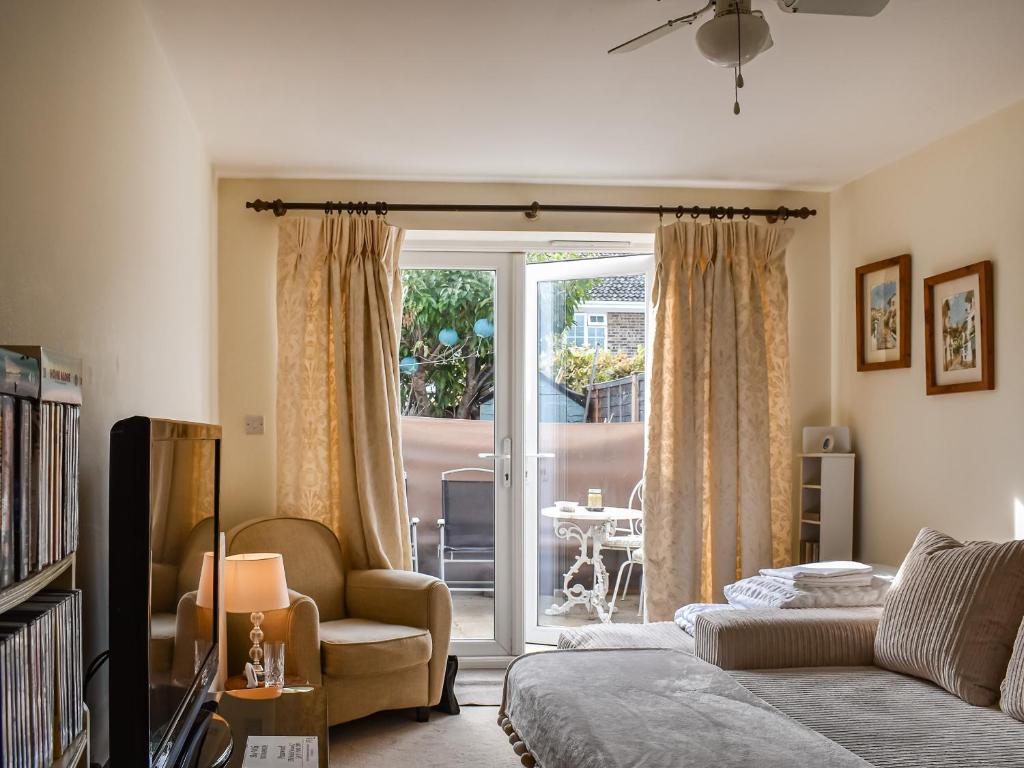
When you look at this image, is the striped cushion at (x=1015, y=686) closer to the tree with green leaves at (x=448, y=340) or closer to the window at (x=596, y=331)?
the window at (x=596, y=331)

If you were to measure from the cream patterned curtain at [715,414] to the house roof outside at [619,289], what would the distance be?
39 centimetres

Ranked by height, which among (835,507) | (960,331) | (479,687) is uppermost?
(960,331)

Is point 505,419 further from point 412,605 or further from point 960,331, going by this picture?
point 960,331

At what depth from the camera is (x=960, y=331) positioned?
3.69 m

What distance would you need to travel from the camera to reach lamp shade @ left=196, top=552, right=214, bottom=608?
217 cm

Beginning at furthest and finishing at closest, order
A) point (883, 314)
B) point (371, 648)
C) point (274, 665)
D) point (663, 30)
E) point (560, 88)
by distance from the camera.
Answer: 1. point (883, 314)
2. point (371, 648)
3. point (560, 88)
4. point (274, 665)
5. point (663, 30)

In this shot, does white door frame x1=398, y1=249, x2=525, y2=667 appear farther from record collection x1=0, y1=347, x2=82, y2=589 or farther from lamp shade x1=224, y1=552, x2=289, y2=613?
record collection x1=0, y1=347, x2=82, y2=589

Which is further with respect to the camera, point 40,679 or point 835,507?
point 835,507

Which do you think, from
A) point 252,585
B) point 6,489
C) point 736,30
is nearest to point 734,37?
point 736,30

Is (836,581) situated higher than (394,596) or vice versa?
(836,581)

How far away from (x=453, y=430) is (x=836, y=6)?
10.2 feet

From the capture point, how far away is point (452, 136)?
12.5 feet

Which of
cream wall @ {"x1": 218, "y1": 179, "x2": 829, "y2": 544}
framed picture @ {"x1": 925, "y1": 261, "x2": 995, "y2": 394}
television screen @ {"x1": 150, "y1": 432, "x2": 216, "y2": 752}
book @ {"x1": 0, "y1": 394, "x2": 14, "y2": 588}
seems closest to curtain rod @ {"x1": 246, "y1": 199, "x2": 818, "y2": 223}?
cream wall @ {"x1": 218, "y1": 179, "x2": 829, "y2": 544}

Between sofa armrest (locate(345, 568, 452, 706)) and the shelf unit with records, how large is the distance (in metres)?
2.52
